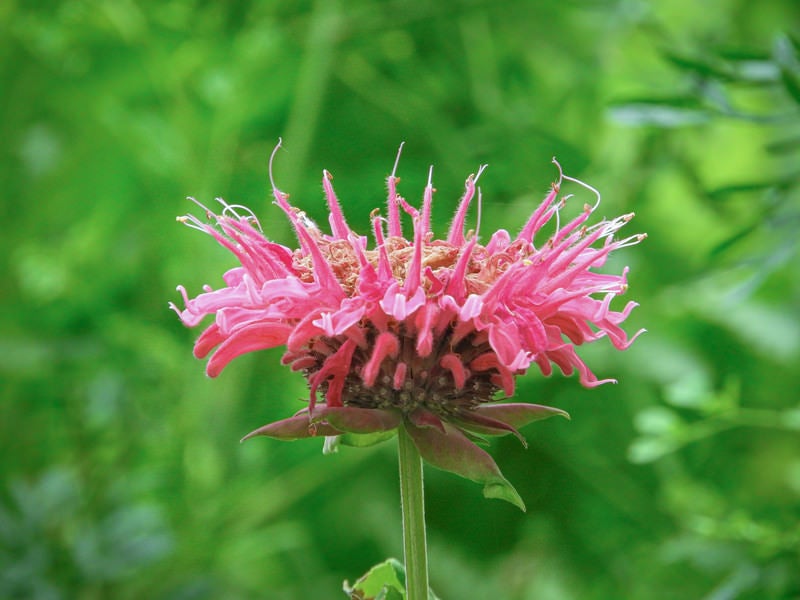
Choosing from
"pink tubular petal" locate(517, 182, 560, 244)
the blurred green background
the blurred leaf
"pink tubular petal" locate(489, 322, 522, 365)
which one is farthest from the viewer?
the blurred green background

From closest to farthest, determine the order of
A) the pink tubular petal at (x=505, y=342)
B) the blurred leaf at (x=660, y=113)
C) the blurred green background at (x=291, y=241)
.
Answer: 1. the pink tubular petal at (x=505, y=342)
2. the blurred leaf at (x=660, y=113)
3. the blurred green background at (x=291, y=241)

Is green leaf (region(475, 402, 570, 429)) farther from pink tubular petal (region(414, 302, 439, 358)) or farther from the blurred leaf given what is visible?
the blurred leaf

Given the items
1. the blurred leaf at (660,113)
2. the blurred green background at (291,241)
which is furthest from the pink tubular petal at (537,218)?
the blurred green background at (291,241)

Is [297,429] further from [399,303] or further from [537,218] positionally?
[537,218]

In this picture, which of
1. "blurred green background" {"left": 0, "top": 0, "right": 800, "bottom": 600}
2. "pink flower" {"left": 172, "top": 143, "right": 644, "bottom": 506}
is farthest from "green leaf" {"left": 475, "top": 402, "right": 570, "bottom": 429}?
"blurred green background" {"left": 0, "top": 0, "right": 800, "bottom": 600}

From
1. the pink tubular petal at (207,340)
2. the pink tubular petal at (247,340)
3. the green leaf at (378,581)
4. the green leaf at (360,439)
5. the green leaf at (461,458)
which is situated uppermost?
the pink tubular petal at (207,340)

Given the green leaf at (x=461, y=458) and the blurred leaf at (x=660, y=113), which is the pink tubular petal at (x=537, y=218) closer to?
the green leaf at (x=461, y=458)

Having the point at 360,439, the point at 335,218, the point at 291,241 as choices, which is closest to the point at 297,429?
the point at 360,439

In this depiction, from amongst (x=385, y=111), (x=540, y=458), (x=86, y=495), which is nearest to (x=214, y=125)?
(x=385, y=111)
